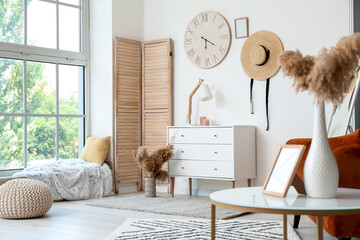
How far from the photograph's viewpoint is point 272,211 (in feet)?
5.64

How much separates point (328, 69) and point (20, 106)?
4.32 m

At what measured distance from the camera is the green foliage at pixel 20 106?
5.36 meters

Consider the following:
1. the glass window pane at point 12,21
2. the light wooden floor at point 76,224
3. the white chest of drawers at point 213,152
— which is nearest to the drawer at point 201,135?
the white chest of drawers at point 213,152

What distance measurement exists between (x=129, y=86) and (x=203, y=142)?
1392mm

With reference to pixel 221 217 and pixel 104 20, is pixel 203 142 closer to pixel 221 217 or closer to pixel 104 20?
pixel 221 217

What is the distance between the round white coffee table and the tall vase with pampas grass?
79 mm

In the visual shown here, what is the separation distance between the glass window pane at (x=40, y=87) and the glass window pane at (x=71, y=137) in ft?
0.78

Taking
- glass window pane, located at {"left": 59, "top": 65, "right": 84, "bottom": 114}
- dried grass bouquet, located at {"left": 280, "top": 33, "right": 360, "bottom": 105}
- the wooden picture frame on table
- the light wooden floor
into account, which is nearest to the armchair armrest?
the light wooden floor

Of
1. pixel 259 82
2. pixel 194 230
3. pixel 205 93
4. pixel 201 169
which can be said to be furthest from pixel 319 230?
pixel 205 93

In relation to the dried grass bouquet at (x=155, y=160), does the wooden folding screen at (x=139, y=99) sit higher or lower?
higher

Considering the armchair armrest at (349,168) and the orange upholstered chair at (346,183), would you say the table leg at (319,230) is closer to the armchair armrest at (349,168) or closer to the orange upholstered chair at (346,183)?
the orange upholstered chair at (346,183)

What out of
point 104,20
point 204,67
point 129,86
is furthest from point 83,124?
point 204,67

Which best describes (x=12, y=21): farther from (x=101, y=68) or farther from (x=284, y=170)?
(x=284, y=170)

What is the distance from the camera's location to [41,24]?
18.7 ft
